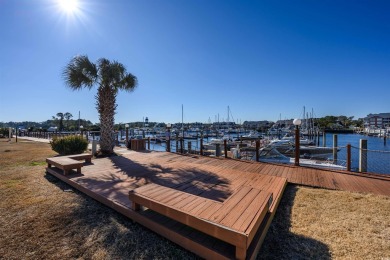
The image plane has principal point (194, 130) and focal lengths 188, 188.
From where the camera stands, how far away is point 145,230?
126 inches

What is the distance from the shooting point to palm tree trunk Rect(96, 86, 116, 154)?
34.4 feet

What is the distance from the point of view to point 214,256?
2.42 m

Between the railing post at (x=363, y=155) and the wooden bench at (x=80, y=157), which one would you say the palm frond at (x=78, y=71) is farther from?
the railing post at (x=363, y=155)

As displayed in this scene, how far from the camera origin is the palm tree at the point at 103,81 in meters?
9.95

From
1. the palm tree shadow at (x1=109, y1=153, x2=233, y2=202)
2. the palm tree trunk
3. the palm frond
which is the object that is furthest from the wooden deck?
the palm frond

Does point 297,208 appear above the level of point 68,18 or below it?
below

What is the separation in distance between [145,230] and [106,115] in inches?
350

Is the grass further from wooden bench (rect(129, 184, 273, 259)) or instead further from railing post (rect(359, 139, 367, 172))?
railing post (rect(359, 139, 367, 172))

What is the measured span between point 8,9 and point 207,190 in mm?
11750

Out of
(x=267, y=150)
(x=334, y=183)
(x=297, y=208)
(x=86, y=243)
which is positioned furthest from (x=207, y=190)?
(x=267, y=150)

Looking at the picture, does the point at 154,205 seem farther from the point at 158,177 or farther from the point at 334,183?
the point at 334,183

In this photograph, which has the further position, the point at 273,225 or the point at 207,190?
the point at 207,190

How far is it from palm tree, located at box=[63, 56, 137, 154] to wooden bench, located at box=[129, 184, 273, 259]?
8235 millimetres

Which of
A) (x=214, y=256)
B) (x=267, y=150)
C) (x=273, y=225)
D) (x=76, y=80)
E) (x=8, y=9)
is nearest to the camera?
(x=214, y=256)
